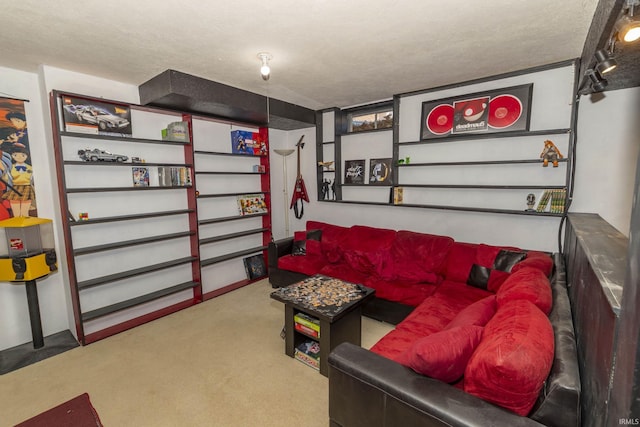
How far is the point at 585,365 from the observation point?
1190 millimetres

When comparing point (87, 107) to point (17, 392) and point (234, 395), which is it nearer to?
point (17, 392)

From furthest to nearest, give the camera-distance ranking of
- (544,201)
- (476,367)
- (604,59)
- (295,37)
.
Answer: (544,201)
(295,37)
(604,59)
(476,367)

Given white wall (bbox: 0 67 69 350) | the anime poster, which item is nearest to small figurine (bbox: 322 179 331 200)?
white wall (bbox: 0 67 69 350)

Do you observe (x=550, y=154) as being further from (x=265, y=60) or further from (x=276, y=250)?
(x=276, y=250)

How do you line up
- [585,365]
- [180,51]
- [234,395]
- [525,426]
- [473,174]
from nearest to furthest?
[525,426]
[585,365]
[234,395]
[180,51]
[473,174]

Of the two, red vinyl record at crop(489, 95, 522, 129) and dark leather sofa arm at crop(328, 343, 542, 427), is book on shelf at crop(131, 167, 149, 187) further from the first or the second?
red vinyl record at crop(489, 95, 522, 129)

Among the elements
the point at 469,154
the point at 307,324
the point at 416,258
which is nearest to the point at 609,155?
the point at 469,154

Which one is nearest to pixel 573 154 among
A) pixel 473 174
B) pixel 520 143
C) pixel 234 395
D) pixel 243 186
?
pixel 520 143

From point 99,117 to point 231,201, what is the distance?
176cm

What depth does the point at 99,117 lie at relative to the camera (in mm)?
2771

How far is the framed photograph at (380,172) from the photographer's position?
386cm

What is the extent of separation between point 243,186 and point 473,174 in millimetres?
3029

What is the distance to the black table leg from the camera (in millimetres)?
2543

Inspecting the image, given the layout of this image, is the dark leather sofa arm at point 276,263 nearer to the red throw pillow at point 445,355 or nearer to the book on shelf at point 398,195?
the book on shelf at point 398,195
